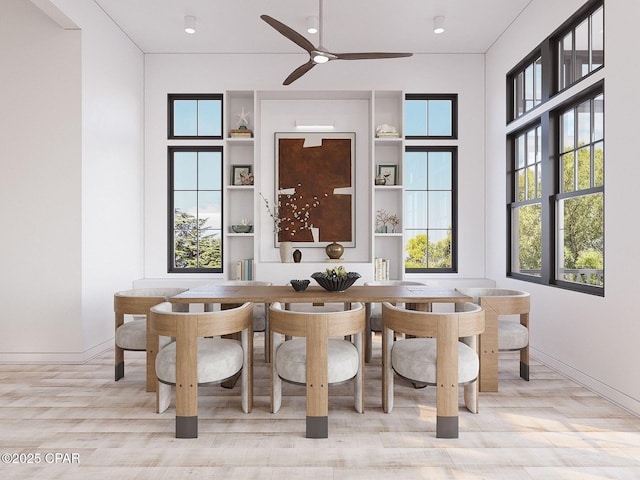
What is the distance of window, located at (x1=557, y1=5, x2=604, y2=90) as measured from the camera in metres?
3.51

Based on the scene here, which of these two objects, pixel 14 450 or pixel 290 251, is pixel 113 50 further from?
pixel 14 450

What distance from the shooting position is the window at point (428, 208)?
5.73 metres

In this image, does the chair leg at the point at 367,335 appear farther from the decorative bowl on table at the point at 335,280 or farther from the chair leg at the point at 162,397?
the chair leg at the point at 162,397

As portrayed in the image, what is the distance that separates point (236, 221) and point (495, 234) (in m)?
3.28

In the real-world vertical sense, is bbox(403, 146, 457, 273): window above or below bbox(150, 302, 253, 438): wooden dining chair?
above

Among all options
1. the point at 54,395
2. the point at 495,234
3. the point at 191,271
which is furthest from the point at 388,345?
the point at 191,271

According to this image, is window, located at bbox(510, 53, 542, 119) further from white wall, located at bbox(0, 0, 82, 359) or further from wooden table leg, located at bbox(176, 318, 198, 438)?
white wall, located at bbox(0, 0, 82, 359)

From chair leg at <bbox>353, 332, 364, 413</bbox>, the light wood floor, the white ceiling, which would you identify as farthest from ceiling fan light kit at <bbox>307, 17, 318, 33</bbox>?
the light wood floor

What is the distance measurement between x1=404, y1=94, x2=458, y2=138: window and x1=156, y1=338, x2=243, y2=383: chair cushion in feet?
13.0

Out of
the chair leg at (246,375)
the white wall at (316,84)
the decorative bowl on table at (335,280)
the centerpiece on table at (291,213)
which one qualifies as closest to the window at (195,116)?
the white wall at (316,84)

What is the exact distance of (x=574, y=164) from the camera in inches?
155

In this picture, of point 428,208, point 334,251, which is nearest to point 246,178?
point 334,251

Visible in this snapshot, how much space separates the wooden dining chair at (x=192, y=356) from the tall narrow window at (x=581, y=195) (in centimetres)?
293

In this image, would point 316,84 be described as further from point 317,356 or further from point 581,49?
point 317,356
